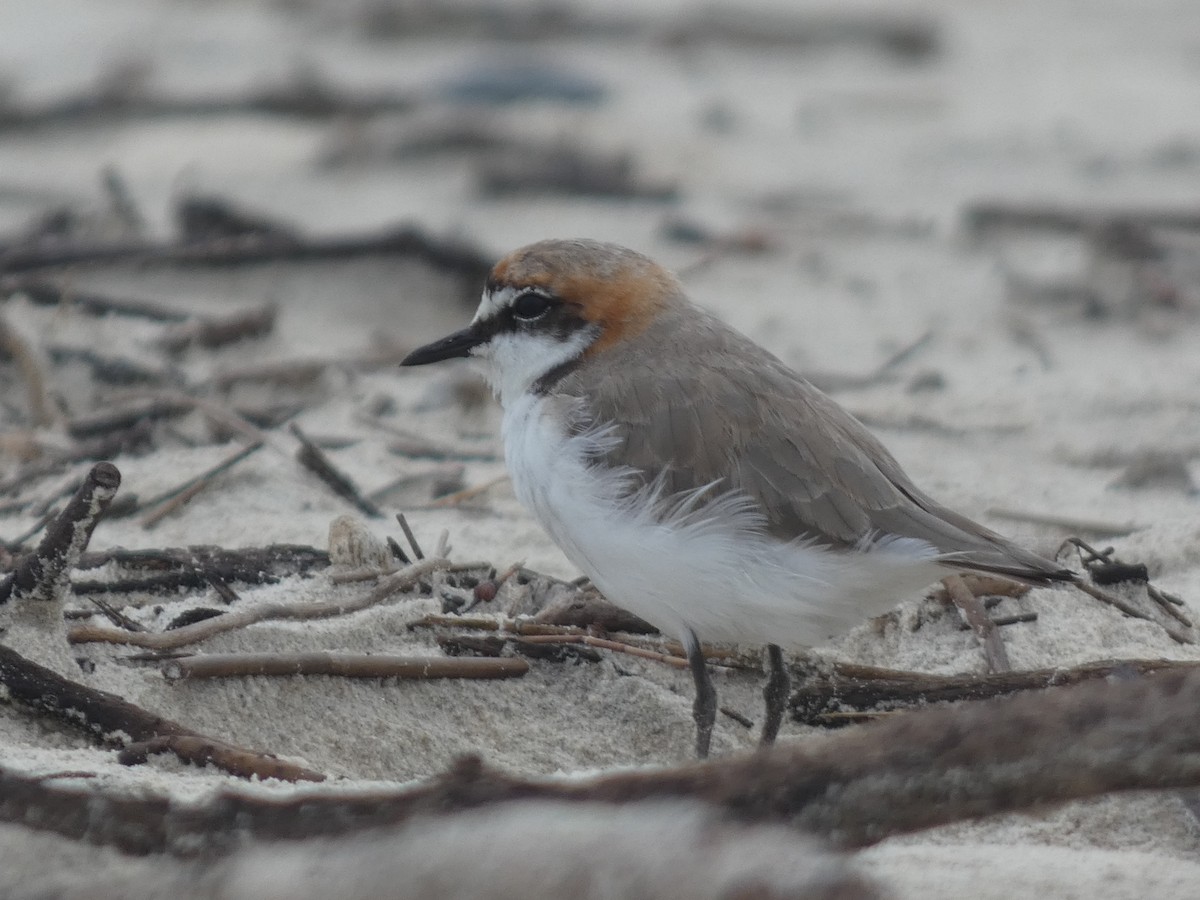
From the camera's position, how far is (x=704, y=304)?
21.4 feet

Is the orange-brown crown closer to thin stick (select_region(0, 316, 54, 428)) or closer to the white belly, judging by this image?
the white belly

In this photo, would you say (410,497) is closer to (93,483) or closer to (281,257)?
(93,483)

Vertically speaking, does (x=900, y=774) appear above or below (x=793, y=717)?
above

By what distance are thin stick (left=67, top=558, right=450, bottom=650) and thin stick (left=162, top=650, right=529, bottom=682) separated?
58 mm

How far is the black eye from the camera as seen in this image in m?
3.81

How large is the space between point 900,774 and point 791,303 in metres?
4.68

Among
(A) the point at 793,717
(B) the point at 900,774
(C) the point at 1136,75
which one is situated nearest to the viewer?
(B) the point at 900,774

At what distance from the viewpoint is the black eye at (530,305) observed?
381 centimetres

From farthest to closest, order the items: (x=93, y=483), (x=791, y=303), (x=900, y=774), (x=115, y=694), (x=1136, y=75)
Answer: (x=1136, y=75) < (x=791, y=303) < (x=115, y=694) < (x=93, y=483) < (x=900, y=774)

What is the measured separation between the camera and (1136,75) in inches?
400

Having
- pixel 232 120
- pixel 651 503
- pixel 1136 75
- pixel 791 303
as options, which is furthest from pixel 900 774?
pixel 1136 75

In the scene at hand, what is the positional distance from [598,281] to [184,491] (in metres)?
1.28

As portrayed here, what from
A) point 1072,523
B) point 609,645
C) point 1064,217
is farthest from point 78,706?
point 1064,217

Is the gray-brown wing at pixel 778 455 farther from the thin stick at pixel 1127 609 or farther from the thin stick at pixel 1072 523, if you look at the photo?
the thin stick at pixel 1072 523
